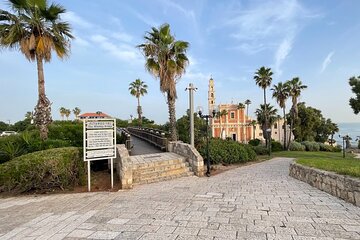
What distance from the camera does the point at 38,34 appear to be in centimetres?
947

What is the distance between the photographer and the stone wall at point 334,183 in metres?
4.71

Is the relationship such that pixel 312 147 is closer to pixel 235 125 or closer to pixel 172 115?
pixel 235 125

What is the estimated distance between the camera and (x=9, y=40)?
8977mm

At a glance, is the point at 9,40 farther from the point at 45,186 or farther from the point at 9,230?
the point at 9,230

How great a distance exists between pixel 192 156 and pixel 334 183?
17.0 ft

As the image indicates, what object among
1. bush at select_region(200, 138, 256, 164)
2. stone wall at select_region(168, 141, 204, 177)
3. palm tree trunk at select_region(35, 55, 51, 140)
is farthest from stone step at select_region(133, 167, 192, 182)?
palm tree trunk at select_region(35, 55, 51, 140)

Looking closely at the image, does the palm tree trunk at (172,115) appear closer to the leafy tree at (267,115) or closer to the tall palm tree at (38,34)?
the tall palm tree at (38,34)

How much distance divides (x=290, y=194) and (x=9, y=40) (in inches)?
463

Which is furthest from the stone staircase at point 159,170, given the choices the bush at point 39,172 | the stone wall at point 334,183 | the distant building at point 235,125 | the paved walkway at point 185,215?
the distant building at point 235,125

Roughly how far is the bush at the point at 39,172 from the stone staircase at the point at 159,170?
2230 millimetres

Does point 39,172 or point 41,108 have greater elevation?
point 41,108

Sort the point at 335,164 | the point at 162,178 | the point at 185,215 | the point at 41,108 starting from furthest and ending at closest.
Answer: the point at 41,108, the point at 162,178, the point at 335,164, the point at 185,215

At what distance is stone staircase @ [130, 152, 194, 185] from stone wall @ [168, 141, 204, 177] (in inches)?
10.0

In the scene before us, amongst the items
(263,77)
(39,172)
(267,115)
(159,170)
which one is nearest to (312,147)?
(267,115)
